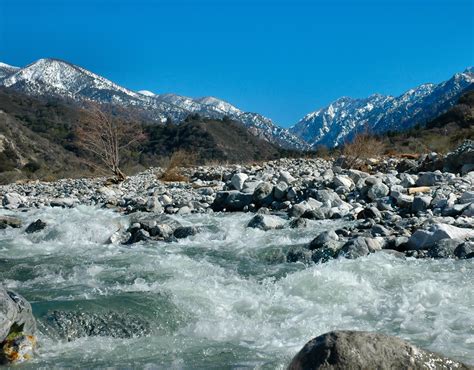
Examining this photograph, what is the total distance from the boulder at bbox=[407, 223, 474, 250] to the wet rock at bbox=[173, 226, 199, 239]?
3197 millimetres

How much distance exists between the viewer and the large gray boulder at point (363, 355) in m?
2.56

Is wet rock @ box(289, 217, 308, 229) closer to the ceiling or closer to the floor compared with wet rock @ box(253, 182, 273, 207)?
closer to the floor

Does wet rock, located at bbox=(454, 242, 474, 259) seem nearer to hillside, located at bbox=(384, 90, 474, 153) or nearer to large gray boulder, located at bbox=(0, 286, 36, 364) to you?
large gray boulder, located at bbox=(0, 286, 36, 364)

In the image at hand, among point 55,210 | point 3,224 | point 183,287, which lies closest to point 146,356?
point 183,287

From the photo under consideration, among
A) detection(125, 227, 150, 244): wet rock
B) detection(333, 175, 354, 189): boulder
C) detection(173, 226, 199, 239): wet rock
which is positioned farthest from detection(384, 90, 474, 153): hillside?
A: detection(125, 227, 150, 244): wet rock

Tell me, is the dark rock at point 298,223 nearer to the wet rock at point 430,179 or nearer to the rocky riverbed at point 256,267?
the rocky riverbed at point 256,267

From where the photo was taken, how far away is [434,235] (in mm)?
5914

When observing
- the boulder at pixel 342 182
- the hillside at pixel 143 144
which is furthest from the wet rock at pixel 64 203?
the hillside at pixel 143 144

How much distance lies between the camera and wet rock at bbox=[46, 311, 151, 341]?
396 centimetres

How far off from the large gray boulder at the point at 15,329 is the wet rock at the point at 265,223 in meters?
4.44

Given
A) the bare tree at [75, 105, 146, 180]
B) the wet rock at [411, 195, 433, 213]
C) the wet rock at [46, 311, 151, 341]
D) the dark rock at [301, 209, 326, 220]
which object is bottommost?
the wet rock at [46, 311, 151, 341]

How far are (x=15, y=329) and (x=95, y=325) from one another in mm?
636

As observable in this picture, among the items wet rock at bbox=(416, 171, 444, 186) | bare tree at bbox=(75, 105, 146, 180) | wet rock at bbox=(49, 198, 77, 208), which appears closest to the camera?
wet rock at bbox=(416, 171, 444, 186)

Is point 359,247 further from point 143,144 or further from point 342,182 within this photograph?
point 143,144
